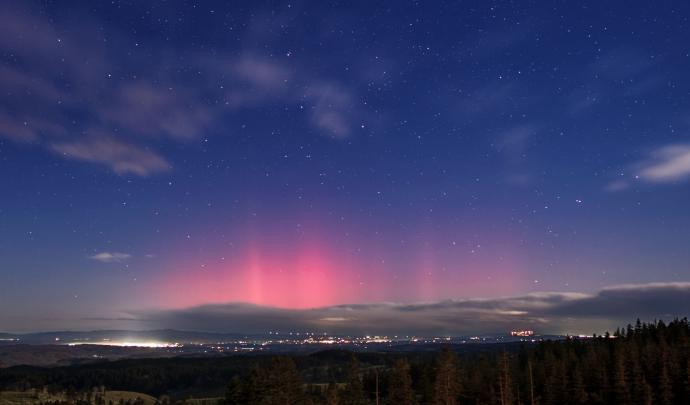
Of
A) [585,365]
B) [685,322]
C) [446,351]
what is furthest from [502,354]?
[685,322]

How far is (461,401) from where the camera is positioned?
409ft

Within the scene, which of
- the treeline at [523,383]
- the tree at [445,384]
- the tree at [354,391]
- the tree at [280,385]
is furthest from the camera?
the tree at [354,391]

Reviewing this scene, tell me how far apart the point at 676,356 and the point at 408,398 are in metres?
61.7

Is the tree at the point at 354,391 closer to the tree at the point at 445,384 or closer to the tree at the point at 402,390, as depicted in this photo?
the tree at the point at 402,390

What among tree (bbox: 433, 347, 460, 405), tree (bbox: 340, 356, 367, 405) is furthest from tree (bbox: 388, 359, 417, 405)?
tree (bbox: 340, 356, 367, 405)

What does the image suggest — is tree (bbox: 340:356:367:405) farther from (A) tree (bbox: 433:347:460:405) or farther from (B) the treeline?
(A) tree (bbox: 433:347:460:405)

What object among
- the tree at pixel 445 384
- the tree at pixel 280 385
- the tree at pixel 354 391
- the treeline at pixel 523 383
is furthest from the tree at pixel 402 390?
the tree at pixel 280 385

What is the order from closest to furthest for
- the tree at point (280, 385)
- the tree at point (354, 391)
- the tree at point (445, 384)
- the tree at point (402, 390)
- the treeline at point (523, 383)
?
the tree at point (280, 385) < the treeline at point (523, 383) < the tree at point (445, 384) < the tree at point (354, 391) < the tree at point (402, 390)

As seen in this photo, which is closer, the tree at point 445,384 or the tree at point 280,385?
the tree at point 280,385

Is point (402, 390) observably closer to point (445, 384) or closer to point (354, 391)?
point (445, 384)

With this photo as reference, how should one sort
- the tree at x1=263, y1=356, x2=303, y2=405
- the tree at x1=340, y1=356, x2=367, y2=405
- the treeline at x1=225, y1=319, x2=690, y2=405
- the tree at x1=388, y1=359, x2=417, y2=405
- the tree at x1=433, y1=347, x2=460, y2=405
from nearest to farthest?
the tree at x1=263, y1=356, x2=303, y2=405 → the treeline at x1=225, y1=319, x2=690, y2=405 → the tree at x1=433, y1=347, x2=460, y2=405 → the tree at x1=340, y1=356, x2=367, y2=405 → the tree at x1=388, y1=359, x2=417, y2=405

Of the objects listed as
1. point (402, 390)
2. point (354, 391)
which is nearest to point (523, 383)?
point (402, 390)

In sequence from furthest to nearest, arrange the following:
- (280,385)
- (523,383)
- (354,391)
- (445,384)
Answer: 1. (523,383)
2. (354,391)
3. (445,384)
4. (280,385)

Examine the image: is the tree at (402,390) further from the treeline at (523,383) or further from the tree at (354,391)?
the tree at (354,391)
